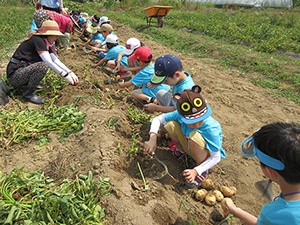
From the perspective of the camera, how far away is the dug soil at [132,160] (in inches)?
94.0

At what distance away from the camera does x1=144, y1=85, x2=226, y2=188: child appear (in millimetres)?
2438

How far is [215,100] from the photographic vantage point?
4855 millimetres

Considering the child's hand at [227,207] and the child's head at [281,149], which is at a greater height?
the child's head at [281,149]

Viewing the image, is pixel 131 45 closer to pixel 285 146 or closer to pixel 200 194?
pixel 200 194

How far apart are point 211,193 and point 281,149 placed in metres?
1.32

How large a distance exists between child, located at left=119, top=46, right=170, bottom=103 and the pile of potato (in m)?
1.73

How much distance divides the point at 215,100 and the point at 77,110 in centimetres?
246

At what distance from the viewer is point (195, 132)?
2637mm

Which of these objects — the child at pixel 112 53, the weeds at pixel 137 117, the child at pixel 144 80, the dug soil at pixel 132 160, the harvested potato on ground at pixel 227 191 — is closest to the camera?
the dug soil at pixel 132 160

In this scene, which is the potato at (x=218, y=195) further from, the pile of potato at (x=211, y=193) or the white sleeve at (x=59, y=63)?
the white sleeve at (x=59, y=63)

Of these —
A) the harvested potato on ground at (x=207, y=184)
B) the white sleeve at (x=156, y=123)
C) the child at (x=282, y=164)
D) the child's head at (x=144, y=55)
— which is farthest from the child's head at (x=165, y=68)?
the child at (x=282, y=164)

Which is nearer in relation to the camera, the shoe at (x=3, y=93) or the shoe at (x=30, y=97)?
the shoe at (x=3, y=93)

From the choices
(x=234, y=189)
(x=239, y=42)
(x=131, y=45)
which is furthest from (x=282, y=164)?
(x=239, y=42)

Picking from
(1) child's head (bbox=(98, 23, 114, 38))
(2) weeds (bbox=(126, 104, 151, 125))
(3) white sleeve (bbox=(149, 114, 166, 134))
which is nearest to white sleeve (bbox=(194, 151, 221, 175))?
(3) white sleeve (bbox=(149, 114, 166, 134))
